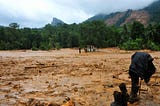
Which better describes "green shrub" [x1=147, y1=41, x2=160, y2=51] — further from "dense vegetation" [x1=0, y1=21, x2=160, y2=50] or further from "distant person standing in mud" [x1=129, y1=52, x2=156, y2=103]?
"distant person standing in mud" [x1=129, y1=52, x2=156, y2=103]

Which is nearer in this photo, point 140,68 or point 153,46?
point 140,68

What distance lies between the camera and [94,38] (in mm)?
65438

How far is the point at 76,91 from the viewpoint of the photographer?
34.2 ft

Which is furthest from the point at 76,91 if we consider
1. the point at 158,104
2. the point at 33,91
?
the point at 158,104

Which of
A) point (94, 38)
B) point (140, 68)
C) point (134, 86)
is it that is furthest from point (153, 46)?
point (140, 68)

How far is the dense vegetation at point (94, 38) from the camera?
57.8 m

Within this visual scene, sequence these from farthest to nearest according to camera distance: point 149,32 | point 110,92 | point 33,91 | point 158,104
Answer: point 149,32
point 33,91
point 110,92
point 158,104

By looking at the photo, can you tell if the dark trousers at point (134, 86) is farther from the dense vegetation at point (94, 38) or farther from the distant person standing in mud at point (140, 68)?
the dense vegetation at point (94, 38)

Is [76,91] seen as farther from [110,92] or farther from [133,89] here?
[133,89]

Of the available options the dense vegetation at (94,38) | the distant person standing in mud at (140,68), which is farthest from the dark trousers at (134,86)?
the dense vegetation at (94,38)

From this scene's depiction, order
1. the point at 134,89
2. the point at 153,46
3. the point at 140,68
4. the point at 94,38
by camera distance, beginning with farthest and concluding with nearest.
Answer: the point at 94,38 → the point at 153,46 → the point at 134,89 → the point at 140,68

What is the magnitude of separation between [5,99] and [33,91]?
56.9 inches

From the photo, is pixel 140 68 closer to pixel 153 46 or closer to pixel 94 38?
pixel 153 46

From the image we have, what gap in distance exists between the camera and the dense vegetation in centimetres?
5784
